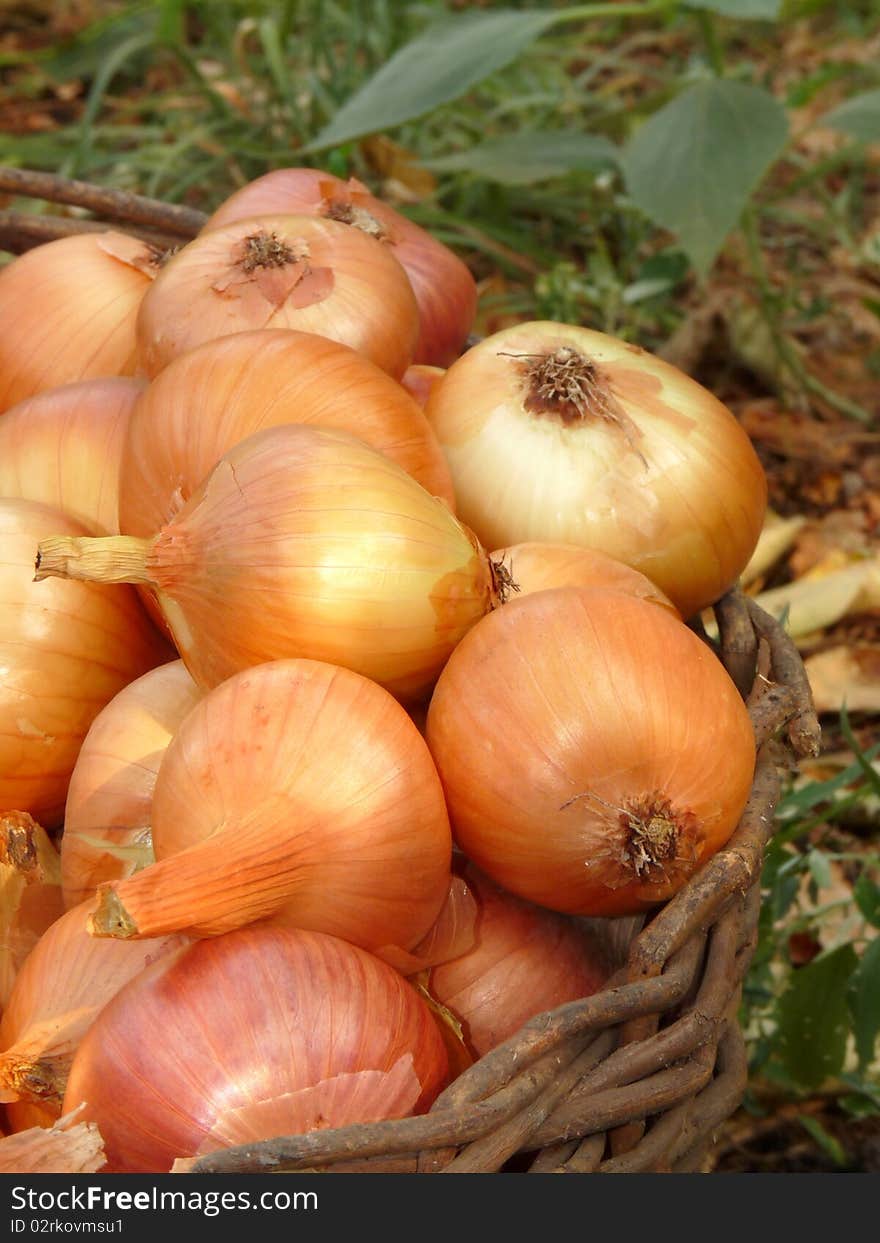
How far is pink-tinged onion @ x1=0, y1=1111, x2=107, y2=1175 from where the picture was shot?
66cm

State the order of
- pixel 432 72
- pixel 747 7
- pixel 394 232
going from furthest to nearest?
1. pixel 432 72
2. pixel 747 7
3. pixel 394 232

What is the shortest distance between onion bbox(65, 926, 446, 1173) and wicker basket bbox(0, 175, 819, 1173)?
0.04m

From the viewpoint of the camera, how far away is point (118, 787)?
2.86ft

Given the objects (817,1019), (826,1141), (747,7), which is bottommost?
(826,1141)

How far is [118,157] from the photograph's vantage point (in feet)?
7.64

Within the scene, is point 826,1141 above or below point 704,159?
below

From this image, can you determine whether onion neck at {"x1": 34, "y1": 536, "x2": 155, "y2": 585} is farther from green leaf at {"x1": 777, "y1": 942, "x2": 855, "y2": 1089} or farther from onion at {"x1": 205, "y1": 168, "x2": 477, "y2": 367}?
green leaf at {"x1": 777, "y1": 942, "x2": 855, "y2": 1089}

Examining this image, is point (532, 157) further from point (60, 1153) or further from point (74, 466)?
point (60, 1153)

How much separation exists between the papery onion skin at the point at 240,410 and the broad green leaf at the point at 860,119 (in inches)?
47.4

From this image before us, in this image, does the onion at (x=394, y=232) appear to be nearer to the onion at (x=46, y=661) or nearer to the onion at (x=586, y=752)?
the onion at (x=46, y=661)

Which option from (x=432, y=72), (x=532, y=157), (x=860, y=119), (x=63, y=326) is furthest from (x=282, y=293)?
(x=860, y=119)

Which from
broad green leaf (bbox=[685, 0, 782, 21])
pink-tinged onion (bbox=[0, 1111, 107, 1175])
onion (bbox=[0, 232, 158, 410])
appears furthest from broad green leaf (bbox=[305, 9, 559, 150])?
pink-tinged onion (bbox=[0, 1111, 107, 1175])

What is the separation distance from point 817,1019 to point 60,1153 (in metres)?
0.70

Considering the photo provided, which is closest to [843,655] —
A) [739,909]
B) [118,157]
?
[739,909]
